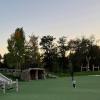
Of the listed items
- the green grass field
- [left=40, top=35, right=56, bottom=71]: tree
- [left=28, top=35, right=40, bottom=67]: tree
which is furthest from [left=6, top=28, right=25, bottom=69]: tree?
the green grass field

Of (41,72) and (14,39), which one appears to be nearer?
(41,72)

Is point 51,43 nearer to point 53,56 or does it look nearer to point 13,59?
point 53,56

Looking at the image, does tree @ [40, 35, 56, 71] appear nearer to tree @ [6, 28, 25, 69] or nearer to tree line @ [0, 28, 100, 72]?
tree line @ [0, 28, 100, 72]

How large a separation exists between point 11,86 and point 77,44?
7813 cm

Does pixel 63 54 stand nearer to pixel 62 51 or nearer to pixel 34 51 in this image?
pixel 62 51

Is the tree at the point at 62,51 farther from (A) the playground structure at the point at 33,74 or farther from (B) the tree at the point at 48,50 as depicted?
(A) the playground structure at the point at 33,74

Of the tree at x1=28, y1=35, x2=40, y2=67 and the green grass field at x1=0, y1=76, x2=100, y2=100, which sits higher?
the tree at x1=28, y1=35, x2=40, y2=67

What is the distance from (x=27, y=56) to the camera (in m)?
75.1

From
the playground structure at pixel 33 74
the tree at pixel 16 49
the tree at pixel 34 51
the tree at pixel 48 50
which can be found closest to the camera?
the playground structure at pixel 33 74

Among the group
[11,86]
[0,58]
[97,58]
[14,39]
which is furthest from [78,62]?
[11,86]

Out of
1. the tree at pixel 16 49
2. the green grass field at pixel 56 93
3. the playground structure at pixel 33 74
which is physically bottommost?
the green grass field at pixel 56 93

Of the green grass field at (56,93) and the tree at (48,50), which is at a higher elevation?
the tree at (48,50)

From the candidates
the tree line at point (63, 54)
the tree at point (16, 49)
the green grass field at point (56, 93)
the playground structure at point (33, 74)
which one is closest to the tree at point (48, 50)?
the tree line at point (63, 54)

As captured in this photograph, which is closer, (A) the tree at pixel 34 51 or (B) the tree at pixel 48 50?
(A) the tree at pixel 34 51
